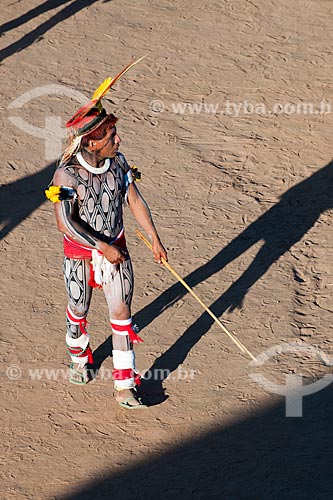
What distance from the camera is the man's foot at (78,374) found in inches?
306

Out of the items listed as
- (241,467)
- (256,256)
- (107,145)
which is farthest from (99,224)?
(256,256)

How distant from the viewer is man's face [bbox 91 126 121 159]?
6.86 m

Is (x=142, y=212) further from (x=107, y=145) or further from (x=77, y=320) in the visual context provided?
(x=77, y=320)

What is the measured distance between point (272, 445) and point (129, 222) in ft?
9.58

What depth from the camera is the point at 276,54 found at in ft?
38.5

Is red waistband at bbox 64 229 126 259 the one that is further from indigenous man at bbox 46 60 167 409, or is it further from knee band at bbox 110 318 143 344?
knee band at bbox 110 318 143 344

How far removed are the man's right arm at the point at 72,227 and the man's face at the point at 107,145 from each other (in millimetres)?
271

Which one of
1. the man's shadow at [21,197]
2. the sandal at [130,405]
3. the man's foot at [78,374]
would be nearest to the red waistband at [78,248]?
the man's foot at [78,374]

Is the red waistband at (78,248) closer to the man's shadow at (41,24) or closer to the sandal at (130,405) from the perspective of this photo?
the sandal at (130,405)

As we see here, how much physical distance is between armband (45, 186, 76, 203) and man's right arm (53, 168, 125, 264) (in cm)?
3

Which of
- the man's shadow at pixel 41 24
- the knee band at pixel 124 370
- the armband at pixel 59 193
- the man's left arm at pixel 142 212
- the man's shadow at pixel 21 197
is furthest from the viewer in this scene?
the man's shadow at pixel 41 24

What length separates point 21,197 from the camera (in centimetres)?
974

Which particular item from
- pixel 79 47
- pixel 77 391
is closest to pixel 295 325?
pixel 77 391

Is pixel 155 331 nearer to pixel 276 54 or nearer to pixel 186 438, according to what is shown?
pixel 186 438
